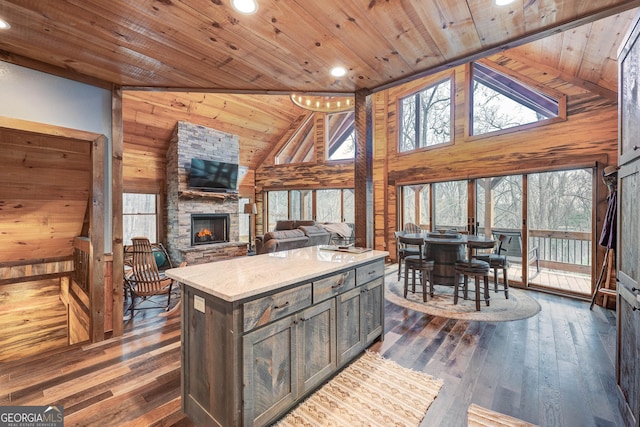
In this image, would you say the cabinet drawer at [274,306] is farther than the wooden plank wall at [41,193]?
No

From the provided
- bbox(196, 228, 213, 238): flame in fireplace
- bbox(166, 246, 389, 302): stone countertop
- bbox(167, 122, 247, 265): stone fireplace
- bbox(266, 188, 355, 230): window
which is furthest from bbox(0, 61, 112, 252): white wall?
bbox(266, 188, 355, 230): window

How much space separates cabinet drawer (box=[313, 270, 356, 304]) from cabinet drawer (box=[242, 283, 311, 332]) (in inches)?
3.2

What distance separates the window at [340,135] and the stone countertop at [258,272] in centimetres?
617

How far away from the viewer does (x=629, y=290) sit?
1677 millimetres

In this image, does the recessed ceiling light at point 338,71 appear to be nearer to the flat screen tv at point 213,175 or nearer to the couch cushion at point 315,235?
the couch cushion at point 315,235

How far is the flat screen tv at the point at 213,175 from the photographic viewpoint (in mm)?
6762

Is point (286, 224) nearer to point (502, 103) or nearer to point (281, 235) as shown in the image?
point (281, 235)

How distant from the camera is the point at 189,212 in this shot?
270 inches

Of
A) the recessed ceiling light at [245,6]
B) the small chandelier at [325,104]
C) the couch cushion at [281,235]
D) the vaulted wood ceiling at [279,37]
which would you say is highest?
the small chandelier at [325,104]

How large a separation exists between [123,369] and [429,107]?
22.9 ft

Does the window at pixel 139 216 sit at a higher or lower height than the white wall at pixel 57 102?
lower

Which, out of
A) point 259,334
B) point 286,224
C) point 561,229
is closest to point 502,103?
point 561,229

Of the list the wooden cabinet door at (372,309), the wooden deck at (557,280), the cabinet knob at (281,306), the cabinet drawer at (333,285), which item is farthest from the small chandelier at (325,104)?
the wooden deck at (557,280)

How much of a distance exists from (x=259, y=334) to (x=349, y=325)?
0.96 meters
